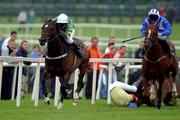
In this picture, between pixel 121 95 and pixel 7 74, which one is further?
pixel 7 74

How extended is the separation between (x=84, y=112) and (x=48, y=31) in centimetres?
200

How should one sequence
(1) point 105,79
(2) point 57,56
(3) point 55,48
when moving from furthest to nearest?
(1) point 105,79 → (2) point 57,56 → (3) point 55,48

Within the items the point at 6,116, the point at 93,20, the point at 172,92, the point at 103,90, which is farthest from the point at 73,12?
the point at 6,116

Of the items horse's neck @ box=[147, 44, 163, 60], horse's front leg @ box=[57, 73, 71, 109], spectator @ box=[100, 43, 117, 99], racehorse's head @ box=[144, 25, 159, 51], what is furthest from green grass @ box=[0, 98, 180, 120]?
spectator @ box=[100, 43, 117, 99]

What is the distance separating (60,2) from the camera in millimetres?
51562

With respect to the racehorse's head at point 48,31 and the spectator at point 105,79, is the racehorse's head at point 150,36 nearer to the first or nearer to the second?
the racehorse's head at point 48,31

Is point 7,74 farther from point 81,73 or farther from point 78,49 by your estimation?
point 78,49

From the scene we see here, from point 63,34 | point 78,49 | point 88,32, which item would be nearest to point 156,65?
point 78,49

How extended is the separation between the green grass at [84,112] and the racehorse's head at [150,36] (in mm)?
1332

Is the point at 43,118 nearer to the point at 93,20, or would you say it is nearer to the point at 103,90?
the point at 103,90

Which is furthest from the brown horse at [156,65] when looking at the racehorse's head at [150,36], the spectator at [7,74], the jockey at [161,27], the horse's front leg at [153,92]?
the spectator at [7,74]

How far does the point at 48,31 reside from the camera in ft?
61.8

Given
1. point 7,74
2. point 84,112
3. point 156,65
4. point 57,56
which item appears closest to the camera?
point 84,112

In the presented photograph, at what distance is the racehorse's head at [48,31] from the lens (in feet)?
61.4
